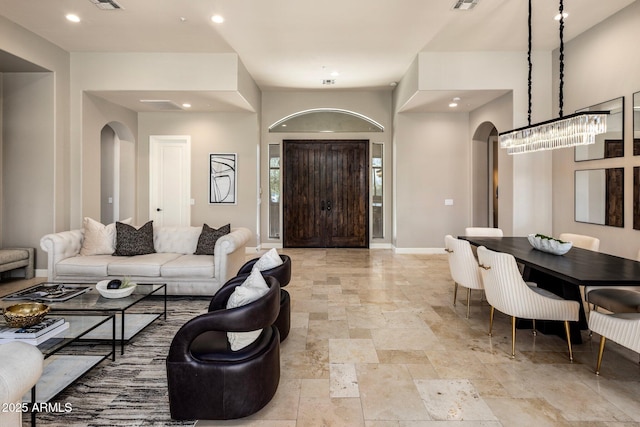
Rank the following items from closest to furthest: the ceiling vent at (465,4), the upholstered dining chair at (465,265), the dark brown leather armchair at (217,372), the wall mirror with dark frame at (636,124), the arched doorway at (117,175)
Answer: the dark brown leather armchair at (217,372)
the upholstered dining chair at (465,265)
the wall mirror with dark frame at (636,124)
the ceiling vent at (465,4)
the arched doorway at (117,175)

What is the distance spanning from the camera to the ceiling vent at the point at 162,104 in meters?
6.82

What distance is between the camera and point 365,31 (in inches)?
205

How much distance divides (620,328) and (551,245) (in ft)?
4.21

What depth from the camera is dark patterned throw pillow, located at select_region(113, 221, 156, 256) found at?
485cm

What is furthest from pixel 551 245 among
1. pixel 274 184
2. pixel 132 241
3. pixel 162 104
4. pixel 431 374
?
pixel 162 104

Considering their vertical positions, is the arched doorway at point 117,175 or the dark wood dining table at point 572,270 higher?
the arched doorway at point 117,175

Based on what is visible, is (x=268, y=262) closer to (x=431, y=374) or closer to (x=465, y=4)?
(x=431, y=374)

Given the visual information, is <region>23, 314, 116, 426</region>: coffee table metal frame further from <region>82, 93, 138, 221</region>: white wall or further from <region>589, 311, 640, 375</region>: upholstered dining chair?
<region>82, 93, 138, 221</region>: white wall

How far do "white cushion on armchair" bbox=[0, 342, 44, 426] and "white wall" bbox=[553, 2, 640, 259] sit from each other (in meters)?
5.49

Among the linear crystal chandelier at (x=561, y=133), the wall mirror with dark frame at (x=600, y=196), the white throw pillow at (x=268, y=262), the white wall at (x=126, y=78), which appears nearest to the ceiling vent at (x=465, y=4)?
the linear crystal chandelier at (x=561, y=133)

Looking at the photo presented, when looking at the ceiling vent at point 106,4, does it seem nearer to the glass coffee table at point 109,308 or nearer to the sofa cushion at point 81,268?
the sofa cushion at point 81,268

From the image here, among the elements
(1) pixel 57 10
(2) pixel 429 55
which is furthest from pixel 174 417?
(2) pixel 429 55

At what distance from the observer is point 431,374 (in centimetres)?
268

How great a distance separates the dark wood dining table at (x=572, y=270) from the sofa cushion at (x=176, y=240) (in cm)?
363
